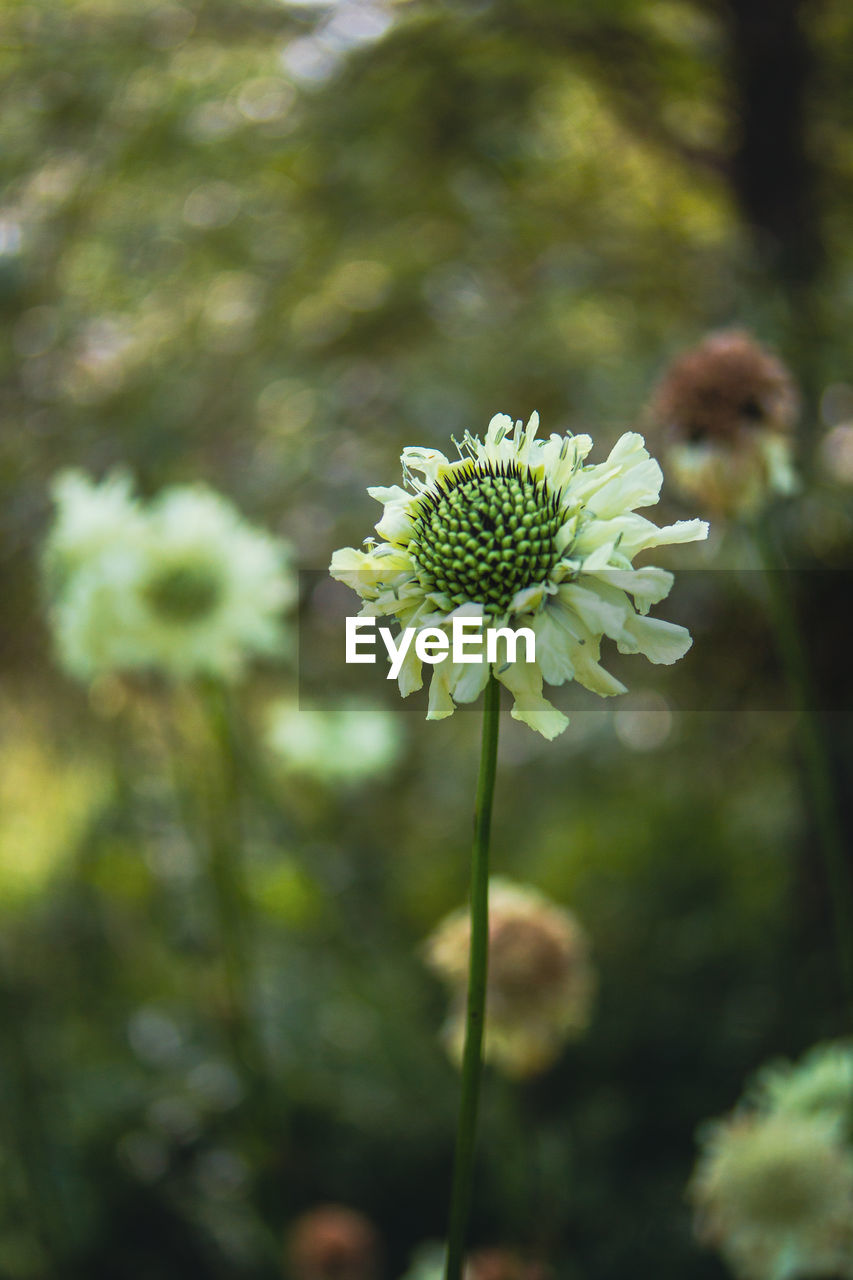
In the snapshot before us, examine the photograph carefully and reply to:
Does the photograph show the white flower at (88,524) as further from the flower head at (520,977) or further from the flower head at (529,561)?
the flower head at (529,561)

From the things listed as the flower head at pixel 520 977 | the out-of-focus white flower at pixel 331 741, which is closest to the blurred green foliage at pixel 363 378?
the out-of-focus white flower at pixel 331 741

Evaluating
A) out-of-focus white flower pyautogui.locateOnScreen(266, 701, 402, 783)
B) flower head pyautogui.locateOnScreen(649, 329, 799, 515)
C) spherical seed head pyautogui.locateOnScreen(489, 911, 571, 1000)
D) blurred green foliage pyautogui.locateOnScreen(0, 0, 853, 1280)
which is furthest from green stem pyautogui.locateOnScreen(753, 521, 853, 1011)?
out-of-focus white flower pyautogui.locateOnScreen(266, 701, 402, 783)

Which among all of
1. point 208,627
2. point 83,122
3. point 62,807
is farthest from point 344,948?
point 83,122

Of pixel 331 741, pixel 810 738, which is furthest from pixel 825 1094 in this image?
pixel 331 741

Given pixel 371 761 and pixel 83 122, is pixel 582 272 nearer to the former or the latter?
pixel 83 122

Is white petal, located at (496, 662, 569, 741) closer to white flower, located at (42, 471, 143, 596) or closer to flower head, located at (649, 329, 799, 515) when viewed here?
flower head, located at (649, 329, 799, 515)
